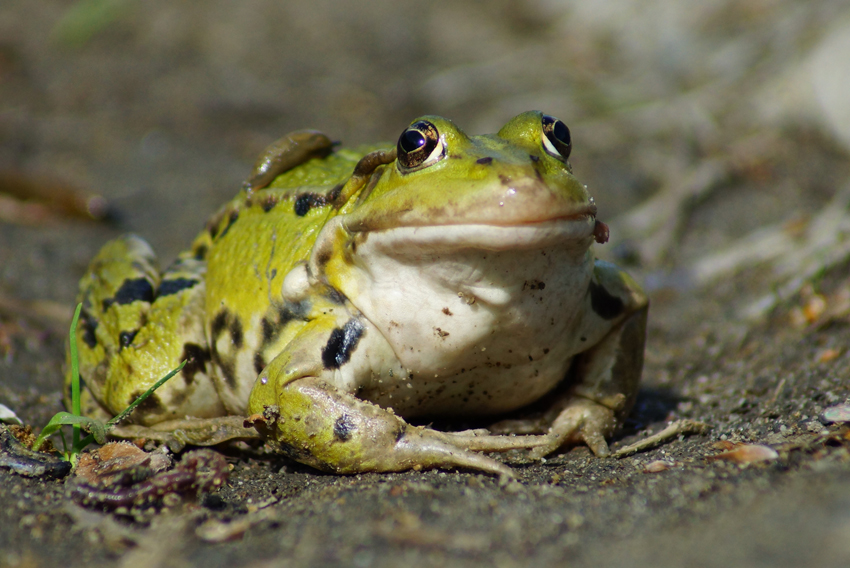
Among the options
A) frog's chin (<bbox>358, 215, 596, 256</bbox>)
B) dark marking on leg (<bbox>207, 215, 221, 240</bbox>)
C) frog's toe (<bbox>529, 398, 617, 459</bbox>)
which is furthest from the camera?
dark marking on leg (<bbox>207, 215, 221, 240</bbox>)

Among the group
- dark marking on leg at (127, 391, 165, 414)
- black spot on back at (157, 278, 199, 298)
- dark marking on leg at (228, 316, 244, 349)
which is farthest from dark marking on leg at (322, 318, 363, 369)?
black spot on back at (157, 278, 199, 298)

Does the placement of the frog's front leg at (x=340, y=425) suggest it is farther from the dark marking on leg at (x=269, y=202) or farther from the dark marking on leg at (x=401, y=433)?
the dark marking on leg at (x=269, y=202)

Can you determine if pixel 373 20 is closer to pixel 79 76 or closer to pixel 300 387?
pixel 79 76

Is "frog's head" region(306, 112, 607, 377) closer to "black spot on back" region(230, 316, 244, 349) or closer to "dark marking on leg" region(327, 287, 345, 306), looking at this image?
"dark marking on leg" region(327, 287, 345, 306)

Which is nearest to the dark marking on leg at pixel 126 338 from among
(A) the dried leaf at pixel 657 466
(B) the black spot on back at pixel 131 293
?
(B) the black spot on back at pixel 131 293

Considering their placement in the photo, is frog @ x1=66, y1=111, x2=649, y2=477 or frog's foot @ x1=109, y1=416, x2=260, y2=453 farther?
frog's foot @ x1=109, y1=416, x2=260, y2=453

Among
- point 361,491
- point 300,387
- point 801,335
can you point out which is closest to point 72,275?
point 300,387

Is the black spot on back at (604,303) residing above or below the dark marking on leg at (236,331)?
above
